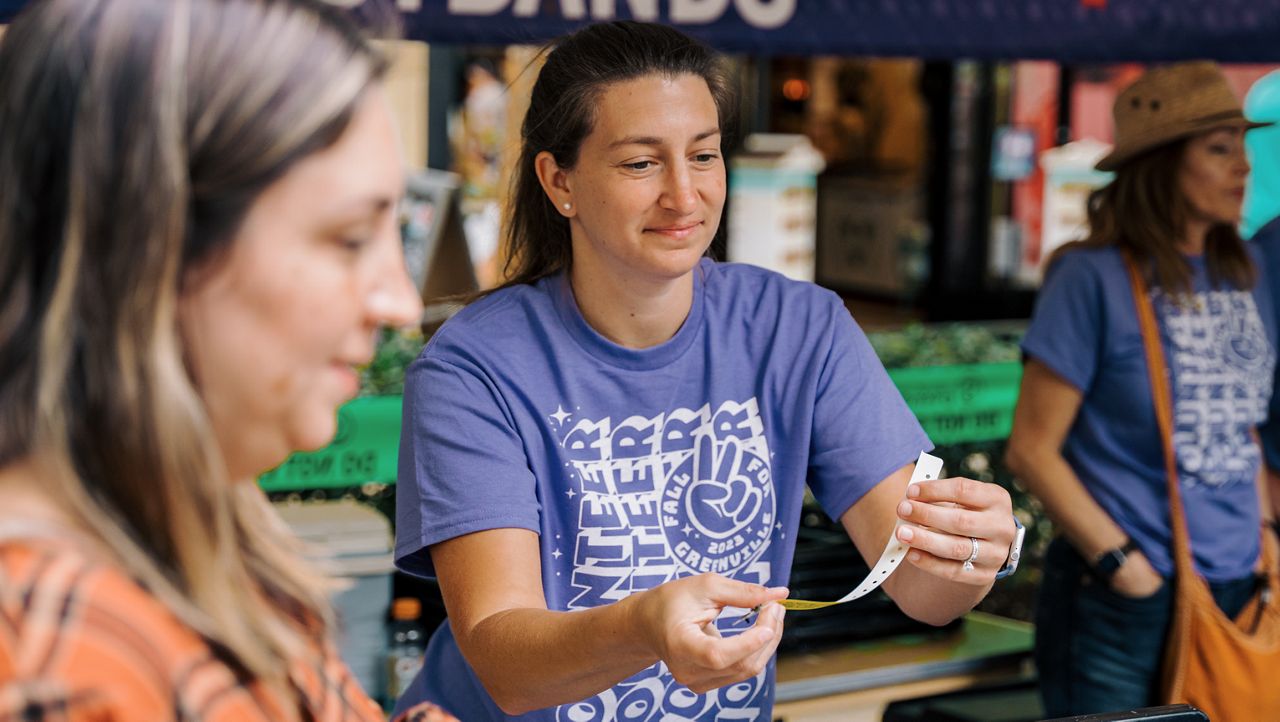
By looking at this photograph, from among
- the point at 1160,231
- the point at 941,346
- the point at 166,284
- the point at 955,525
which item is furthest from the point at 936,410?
the point at 166,284

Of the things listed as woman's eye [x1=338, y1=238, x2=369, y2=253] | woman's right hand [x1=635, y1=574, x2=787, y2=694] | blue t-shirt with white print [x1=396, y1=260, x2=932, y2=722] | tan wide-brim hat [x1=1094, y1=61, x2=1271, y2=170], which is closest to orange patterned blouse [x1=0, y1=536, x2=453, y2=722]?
woman's eye [x1=338, y1=238, x2=369, y2=253]

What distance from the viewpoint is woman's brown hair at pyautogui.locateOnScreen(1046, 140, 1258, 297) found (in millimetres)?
3256

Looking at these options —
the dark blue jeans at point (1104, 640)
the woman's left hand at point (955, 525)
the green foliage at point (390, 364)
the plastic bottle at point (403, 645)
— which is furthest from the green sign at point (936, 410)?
the woman's left hand at point (955, 525)

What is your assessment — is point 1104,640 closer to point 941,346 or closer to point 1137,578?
point 1137,578

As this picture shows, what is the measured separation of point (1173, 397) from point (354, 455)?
2131mm

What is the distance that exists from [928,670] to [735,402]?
6.50 ft

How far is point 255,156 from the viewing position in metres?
0.96

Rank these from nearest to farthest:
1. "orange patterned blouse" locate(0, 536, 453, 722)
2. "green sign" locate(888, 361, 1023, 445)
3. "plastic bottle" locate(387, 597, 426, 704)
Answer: "orange patterned blouse" locate(0, 536, 453, 722), "plastic bottle" locate(387, 597, 426, 704), "green sign" locate(888, 361, 1023, 445)

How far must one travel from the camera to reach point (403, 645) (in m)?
3.67

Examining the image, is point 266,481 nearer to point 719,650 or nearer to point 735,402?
point 735,402

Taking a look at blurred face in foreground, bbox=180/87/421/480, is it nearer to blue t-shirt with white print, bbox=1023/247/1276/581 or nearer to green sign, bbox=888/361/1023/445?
blue t-shirt with white print, bbox=1023/247/1276/581

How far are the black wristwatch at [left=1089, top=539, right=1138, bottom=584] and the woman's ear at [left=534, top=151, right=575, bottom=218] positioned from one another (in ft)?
5.20

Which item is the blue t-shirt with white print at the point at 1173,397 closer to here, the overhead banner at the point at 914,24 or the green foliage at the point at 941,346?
the overhead banner at the point at 914,24

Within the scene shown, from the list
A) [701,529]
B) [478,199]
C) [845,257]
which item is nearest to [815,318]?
[701,529]
